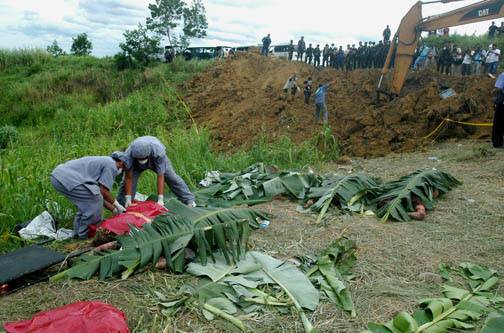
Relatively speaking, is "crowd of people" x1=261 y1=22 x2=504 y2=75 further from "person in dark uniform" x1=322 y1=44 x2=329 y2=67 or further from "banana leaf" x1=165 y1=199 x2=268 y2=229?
"banana leaf" x1=165 y1=199 x2=268 y2=229

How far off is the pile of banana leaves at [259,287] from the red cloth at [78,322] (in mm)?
445

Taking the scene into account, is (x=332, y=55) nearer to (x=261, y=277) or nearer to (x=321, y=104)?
(x=321, y=104)

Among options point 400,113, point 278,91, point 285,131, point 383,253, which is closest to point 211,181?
point 383,253

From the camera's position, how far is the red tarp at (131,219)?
4590mm

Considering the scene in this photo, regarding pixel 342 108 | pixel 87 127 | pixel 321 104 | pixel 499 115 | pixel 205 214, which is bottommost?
pixel 87 127

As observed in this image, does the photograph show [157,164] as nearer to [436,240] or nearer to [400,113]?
[436,240]

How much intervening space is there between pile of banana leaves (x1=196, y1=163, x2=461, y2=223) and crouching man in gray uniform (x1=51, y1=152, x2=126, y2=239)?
154 centimetres

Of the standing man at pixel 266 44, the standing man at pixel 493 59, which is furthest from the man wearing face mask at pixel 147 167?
the standing man at pixel 266 44

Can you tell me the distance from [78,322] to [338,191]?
3862 millimetres

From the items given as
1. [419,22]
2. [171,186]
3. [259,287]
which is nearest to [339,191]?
[171,186]

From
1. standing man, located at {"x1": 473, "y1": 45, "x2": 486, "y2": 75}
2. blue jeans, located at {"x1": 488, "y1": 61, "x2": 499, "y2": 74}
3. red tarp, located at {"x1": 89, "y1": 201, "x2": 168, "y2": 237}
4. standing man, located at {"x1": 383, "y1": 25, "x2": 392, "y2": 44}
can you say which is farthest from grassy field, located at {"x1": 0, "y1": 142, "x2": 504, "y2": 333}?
standing man, located at {"x1": 383, "y1": 25, "x2": 392, "y2": 44}

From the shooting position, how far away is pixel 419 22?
11.4 meters

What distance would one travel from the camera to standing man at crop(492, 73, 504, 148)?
8.63 m

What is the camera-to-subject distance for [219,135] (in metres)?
13.5
